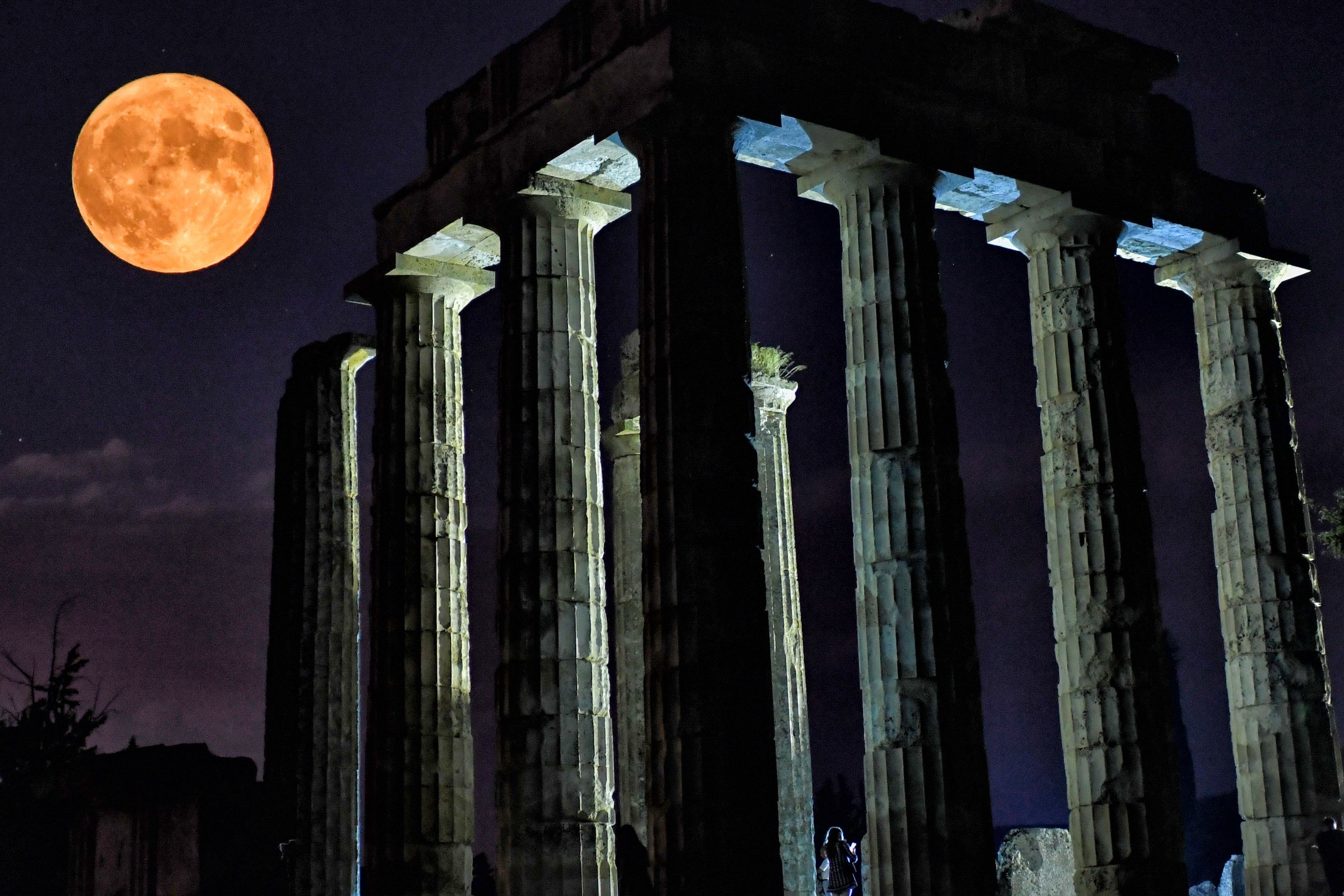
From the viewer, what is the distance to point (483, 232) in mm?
27172

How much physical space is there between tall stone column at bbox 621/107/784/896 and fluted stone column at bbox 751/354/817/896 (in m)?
10.1

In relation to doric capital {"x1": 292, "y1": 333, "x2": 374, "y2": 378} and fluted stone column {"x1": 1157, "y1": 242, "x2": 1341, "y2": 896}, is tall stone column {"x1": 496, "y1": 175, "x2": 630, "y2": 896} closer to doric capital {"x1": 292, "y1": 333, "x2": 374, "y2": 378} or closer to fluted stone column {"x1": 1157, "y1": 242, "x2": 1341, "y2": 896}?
doric capital {"x1": 292, "y1": 333, "x2": 374, "y2": 378}

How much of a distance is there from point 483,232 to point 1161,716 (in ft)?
41.4

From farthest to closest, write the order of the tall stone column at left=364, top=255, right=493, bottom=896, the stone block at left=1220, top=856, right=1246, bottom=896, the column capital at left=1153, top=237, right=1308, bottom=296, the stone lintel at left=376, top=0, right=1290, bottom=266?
1. the stone block at left=1220, top=856, right=1246, bottom=896
2. the column capital at left=1153, top=237, right=1308, bottom=296
3. the tall stone column at left=364, top=255, right=493, bottom=896
4. the stone lintel at left=376, top=0, right=1290, bottom=266

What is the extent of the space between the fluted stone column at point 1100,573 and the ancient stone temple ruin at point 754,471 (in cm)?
5

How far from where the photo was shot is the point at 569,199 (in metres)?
25.2

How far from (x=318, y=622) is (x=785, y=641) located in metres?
9.20

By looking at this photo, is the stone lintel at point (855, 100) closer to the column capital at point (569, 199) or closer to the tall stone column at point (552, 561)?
the column capital at point (569, 199)

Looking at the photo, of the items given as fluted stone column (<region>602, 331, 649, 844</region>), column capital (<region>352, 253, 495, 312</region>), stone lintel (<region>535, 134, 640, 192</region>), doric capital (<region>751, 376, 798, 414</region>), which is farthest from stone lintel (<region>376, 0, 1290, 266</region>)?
doric capital (<region>751, 376, 798, 414</region>)

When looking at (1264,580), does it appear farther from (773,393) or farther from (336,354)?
(336,354)

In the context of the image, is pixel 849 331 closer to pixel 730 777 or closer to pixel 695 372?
pixel 695 372

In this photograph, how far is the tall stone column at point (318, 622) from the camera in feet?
96.6

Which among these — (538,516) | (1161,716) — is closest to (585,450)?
(538,516)

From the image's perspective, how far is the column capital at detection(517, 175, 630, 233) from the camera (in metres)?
25.0
